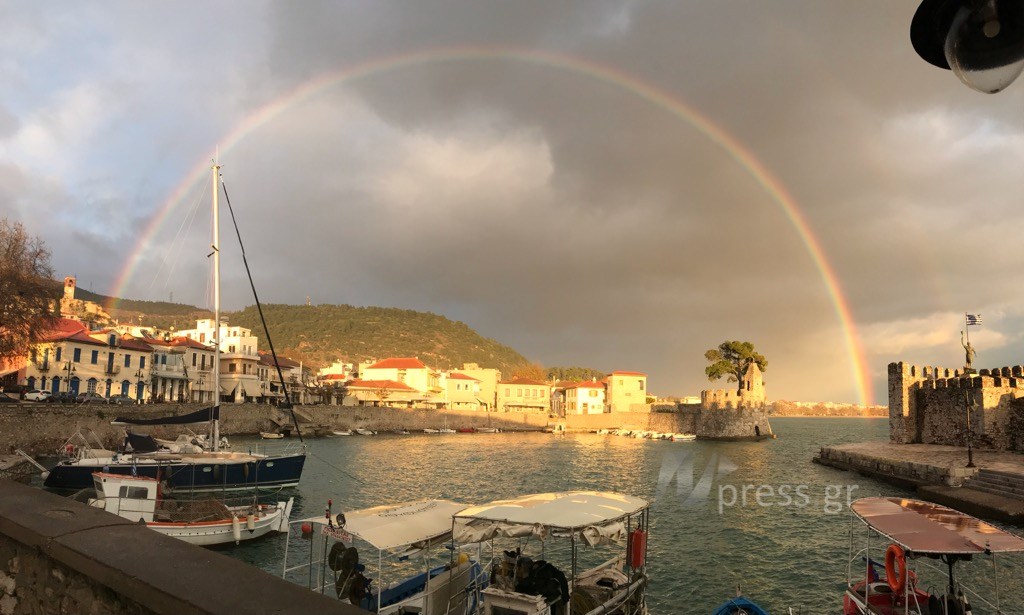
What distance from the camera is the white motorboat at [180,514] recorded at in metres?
21.7

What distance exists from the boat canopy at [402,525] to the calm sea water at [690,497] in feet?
25.3

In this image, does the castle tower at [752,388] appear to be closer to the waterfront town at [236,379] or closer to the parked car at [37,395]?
the waterfront town at [236,379]

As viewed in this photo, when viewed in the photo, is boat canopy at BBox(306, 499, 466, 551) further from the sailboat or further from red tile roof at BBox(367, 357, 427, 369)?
red tile roof at BBox(367, 357, 427, 369)

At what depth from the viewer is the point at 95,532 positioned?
16.0 ft

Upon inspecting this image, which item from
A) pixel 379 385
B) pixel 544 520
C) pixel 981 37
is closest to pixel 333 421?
pixel 379 385

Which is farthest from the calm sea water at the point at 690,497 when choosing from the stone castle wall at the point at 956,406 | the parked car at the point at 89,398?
the parked car at the point at 89,398

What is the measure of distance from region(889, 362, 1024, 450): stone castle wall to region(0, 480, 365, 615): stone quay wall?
44.3 m

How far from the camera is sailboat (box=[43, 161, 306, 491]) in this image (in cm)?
2886

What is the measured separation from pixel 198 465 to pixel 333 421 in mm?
59699

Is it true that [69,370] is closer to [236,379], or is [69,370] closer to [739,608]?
[236,379]

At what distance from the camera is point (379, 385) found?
11344 cm

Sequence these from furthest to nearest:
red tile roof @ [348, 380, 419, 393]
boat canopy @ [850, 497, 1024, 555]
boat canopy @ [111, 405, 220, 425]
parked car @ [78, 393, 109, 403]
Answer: red tile roof @ [348, 380, 419, 393] → parked car @ [78, 393, 109, 403] → boat canopy @ [111, 405, 220, 425] → boat canopy @ [850, 497, 1024, 555]

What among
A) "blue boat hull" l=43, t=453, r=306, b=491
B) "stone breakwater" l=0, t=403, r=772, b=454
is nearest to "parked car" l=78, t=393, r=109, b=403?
"stone breakwater" l=0, t=403, r=772, b=454

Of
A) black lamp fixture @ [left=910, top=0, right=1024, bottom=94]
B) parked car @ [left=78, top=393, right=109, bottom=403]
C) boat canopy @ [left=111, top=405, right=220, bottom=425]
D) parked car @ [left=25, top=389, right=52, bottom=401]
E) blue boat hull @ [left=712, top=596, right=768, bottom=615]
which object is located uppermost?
black lamp fixture @ [left=910, top=0, right=1024, bottom=94]
